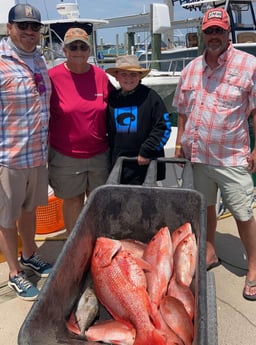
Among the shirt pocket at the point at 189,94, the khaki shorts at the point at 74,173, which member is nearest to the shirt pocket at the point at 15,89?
the khaki shorts at the point at 74,173

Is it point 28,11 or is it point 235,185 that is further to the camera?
point 235,185

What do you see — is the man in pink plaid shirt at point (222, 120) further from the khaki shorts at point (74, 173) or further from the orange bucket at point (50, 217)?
the orange bucket at point (50, 217)

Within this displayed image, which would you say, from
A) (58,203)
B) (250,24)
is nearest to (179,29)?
(250,24)

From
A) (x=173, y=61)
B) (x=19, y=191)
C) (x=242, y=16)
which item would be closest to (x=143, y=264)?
(x=19, y=191)

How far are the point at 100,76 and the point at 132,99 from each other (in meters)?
0.41

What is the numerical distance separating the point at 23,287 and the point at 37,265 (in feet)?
1.13

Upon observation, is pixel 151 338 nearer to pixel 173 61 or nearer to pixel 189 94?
pixel 189 94

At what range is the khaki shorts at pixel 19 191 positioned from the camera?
9.62 feet

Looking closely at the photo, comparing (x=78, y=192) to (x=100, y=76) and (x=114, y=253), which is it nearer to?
(x=100, y=76)

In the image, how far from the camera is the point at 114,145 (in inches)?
123

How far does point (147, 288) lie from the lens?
1919 millimetres

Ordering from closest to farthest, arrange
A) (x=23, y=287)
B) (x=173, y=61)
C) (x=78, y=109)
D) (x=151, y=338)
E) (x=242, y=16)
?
(x=151, y=338) < (x=78, y=109) < (x=23, y=287) < (x=242, y=16) < (x=173, y=61)

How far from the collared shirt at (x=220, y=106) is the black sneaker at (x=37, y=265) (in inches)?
64.5

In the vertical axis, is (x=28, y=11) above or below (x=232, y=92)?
above
